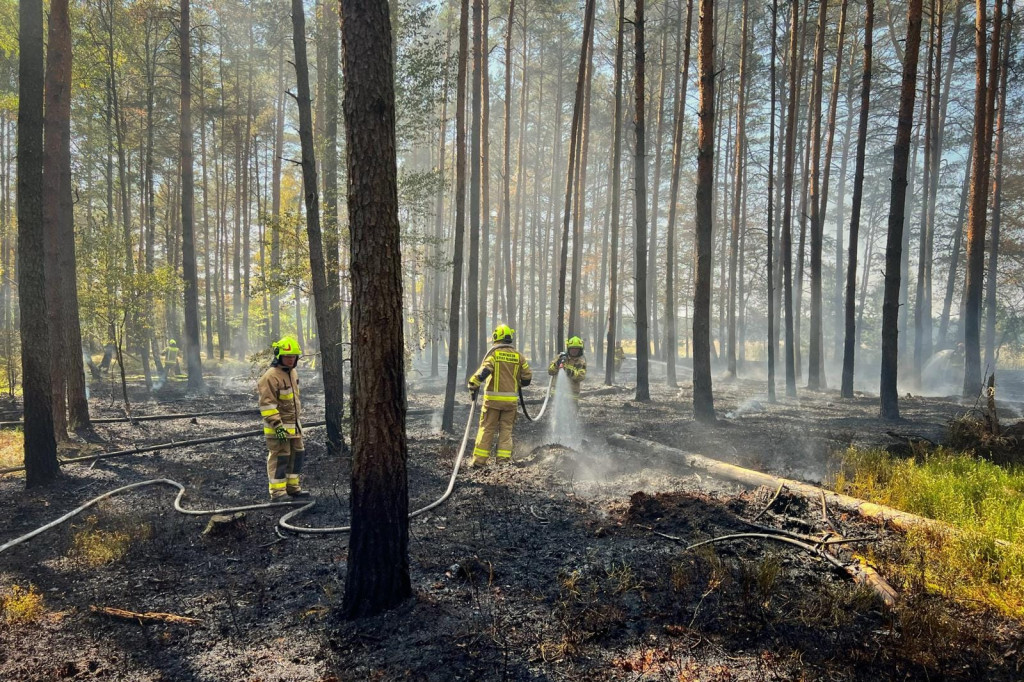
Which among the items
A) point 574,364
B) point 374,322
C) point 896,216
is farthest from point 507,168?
point 374,322

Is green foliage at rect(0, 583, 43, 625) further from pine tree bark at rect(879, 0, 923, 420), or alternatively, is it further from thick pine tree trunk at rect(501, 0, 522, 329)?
thick pine tree trunk at rect(501, 0, 522, 329)

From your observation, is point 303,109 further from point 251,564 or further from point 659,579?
point 659,579

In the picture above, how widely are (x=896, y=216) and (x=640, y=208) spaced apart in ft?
19.4

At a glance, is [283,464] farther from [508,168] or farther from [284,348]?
[508,168]

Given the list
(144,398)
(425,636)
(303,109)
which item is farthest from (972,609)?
(144,398)

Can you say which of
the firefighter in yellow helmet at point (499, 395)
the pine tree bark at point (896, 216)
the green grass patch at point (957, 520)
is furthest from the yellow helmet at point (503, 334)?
the pine tree bark at point (896, 216)

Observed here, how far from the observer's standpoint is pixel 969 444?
793cm

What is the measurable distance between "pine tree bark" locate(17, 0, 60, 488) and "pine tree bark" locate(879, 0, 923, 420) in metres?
A: 15.2

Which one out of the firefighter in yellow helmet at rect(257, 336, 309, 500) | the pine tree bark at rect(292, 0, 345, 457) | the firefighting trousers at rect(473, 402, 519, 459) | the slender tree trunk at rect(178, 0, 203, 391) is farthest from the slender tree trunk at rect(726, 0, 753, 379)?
the slender tree trunk at rect(178, 0, 203, 391)

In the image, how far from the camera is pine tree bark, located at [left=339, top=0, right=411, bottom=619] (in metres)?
3.68

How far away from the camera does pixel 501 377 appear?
29.2 ft

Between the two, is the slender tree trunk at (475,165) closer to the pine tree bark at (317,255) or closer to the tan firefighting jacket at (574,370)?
the tan firefighting jacket at (574,370)

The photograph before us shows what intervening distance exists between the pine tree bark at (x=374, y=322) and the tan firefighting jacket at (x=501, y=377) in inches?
189

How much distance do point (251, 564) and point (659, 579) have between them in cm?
370
